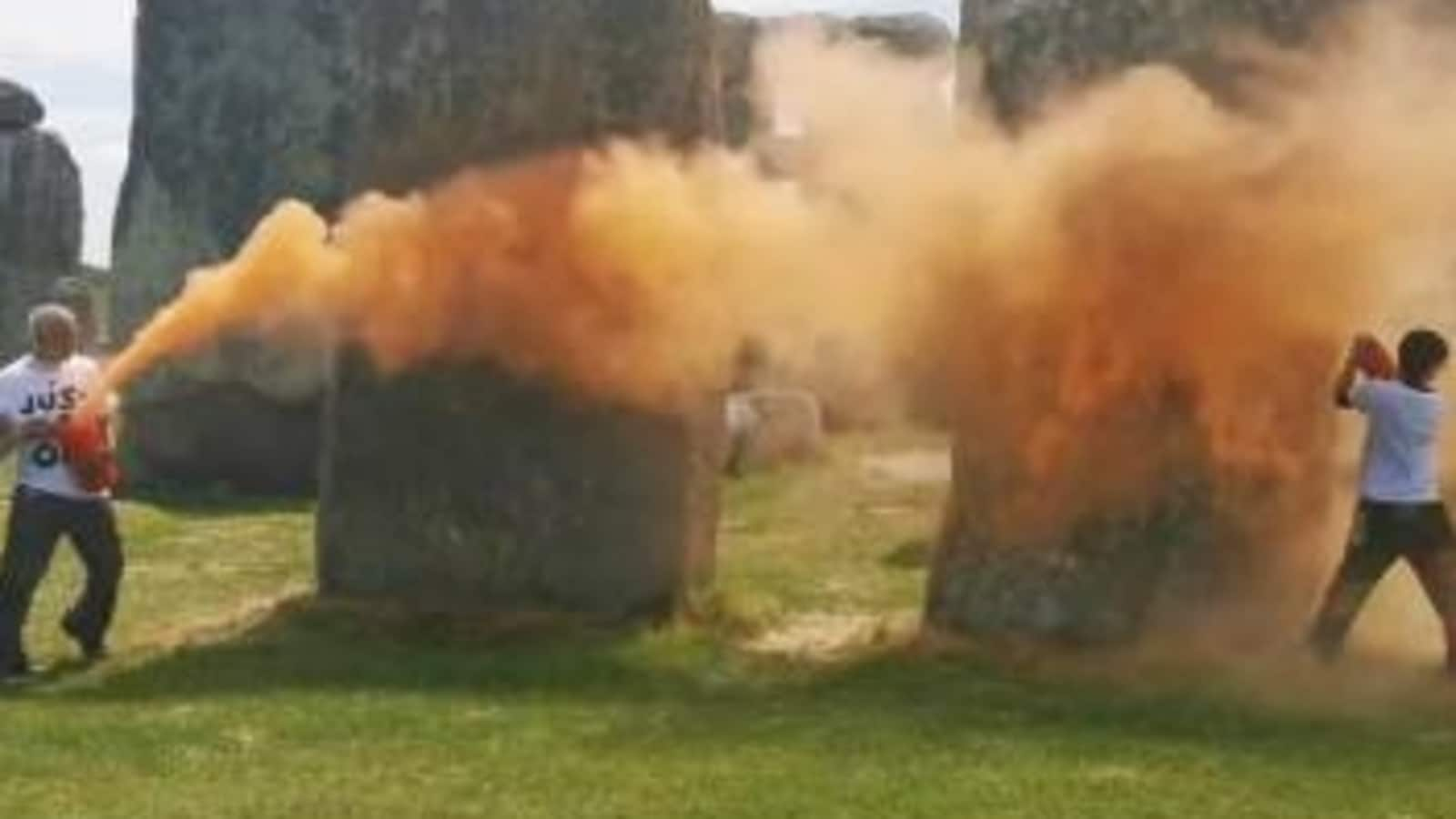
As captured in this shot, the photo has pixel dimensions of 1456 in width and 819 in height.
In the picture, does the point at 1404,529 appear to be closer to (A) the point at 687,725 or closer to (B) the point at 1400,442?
(B) the point at 1400,442

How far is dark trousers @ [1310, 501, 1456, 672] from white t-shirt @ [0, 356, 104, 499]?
7.01 metres

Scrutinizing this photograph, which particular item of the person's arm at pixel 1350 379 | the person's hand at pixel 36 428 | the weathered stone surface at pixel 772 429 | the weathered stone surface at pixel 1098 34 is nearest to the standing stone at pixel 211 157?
the weathered stone surface at pixel 772 429

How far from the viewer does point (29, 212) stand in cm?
3622

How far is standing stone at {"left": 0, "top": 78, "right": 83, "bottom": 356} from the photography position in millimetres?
36094

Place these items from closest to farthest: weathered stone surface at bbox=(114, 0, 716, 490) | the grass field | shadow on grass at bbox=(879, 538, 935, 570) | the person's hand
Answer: the grass field < the person's hand < shadow on grass at bbox=(879, 538, 935, 570) < weathered stone surface at bbox=(114, 0, 716, 490)

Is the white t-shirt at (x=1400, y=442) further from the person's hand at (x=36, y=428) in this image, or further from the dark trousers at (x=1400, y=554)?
the person's hand at (x=36, y=428)

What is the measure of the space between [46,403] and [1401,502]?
24.6 ft

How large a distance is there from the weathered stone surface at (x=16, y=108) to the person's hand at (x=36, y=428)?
2237 centimetres

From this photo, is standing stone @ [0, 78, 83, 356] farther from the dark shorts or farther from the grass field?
the dark shorts

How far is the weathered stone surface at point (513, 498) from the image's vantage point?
16688 millimetres

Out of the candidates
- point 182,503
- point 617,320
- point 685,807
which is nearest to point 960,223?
point 617,320

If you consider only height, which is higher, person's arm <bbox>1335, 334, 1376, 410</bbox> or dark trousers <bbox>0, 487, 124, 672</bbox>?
person's arm <bbox>1335, 334, 1376, 410</bbox>

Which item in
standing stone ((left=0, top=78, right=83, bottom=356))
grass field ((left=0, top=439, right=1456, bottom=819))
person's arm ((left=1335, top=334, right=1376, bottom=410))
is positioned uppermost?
standing stone ((left=0, top=78, right=83, bottom=356))

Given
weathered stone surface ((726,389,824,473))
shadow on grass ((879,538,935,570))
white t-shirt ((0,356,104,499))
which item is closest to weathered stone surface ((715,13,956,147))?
weathered stone surface ((726,389,824,473))
